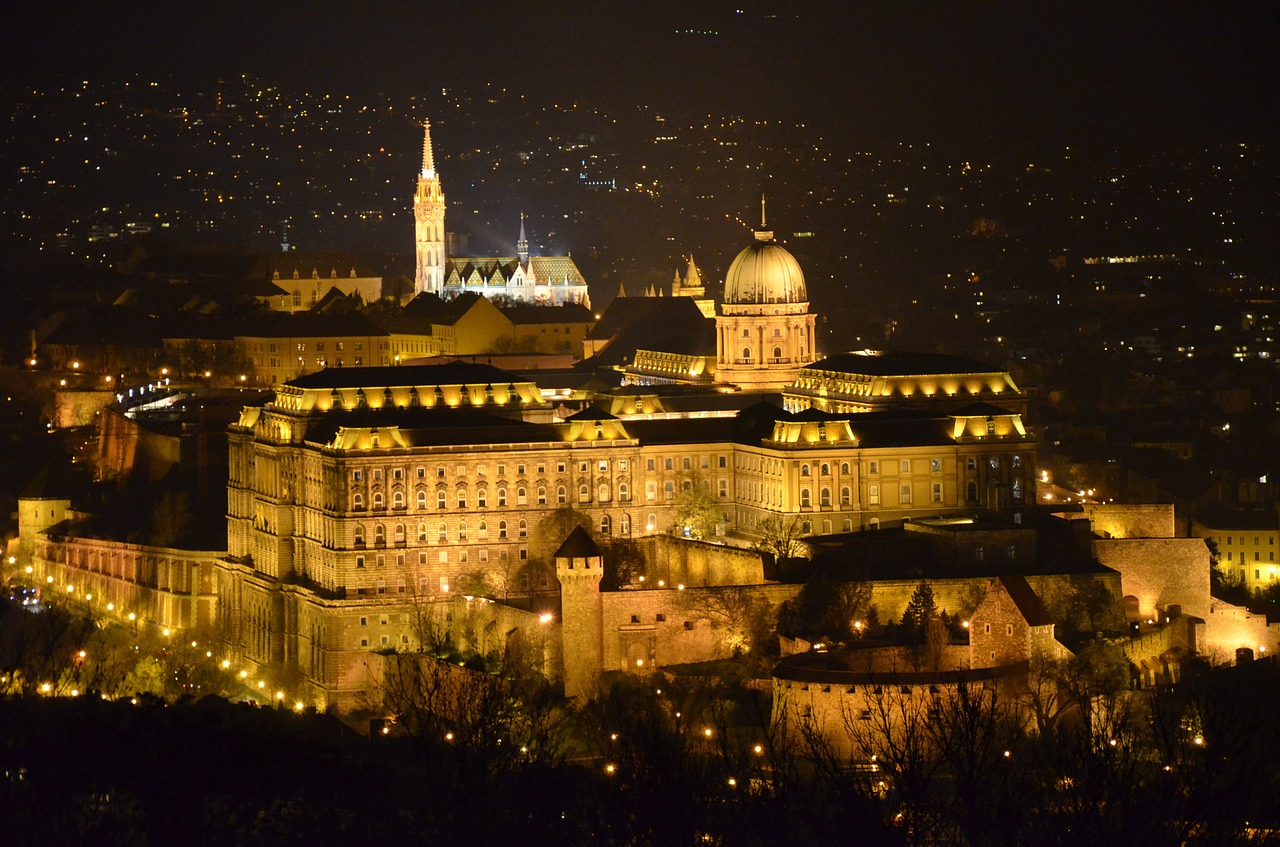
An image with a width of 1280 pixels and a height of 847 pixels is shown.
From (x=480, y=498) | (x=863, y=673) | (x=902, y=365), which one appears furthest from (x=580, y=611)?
(x=902, y=365)

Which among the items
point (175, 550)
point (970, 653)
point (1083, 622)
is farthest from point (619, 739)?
point (175, 550)

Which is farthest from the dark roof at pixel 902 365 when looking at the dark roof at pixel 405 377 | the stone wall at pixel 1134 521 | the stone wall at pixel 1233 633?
the stone wall at pixel 1233 633

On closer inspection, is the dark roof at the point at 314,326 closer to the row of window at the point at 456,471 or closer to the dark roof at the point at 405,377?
the dark roof at the point at 405,377

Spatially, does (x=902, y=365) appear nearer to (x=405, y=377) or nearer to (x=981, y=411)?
(x=981, y=411)

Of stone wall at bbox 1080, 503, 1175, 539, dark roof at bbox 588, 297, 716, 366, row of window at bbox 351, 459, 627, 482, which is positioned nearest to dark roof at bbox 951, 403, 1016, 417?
stone wall at bbox 1080, 503, 1175, 539

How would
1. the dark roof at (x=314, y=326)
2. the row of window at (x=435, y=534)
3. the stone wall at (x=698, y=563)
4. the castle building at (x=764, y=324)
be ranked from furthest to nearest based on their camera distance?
the dark roof at (x=314, y=326)
the castle building at (x=764, y=324)
the row of window at (x=435, y=534)
the stone wall at (x=698, y=563)

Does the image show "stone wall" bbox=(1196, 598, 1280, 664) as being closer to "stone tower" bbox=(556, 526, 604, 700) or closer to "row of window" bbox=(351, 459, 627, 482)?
"stone tower" bbox=(556, 526, 604, 700)
